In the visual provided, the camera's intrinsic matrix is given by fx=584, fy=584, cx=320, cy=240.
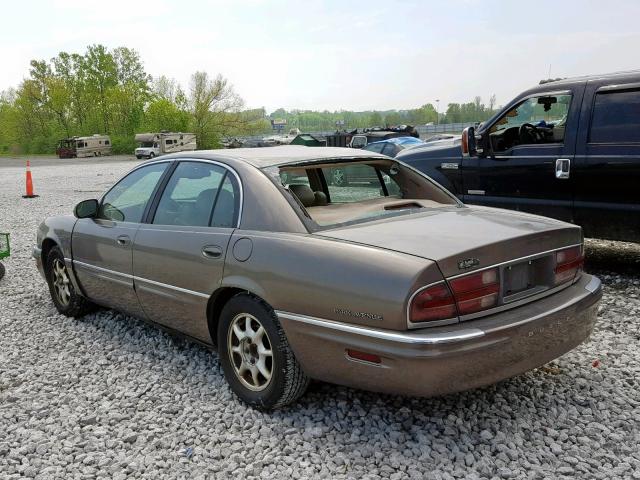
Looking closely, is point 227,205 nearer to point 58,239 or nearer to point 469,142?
point 58,239

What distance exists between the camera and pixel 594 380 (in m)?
3.54

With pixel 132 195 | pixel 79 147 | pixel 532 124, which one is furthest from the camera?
pixel 79 147

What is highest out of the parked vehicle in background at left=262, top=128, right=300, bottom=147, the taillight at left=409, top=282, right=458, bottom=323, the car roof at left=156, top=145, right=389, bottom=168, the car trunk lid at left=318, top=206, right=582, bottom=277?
the parked vehicle in background at left=262, top=128, right=300, bottom=147

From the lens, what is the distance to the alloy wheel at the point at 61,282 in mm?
5141

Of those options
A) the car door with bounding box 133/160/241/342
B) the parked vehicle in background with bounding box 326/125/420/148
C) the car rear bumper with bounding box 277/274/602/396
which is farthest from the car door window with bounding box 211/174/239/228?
the parked vehicle in background with bounding box 326/125/420/148

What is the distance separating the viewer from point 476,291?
274cm

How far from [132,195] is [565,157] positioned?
13.5ft

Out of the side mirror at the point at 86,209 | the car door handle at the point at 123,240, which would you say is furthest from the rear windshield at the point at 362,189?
the side mirror at the point at 86,209

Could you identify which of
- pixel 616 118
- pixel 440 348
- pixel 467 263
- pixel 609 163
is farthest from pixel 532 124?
pixel 440 348

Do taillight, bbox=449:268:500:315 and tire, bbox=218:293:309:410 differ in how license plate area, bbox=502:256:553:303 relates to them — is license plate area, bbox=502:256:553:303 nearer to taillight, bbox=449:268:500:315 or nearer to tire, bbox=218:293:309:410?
taillight, bbox=449:268:500:315

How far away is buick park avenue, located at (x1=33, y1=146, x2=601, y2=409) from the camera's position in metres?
2.63

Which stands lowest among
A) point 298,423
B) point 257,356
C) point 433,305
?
point 298,423

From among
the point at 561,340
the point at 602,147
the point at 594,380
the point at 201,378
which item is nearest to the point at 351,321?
the point at 561,340

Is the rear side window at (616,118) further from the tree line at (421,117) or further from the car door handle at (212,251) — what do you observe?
the tree line at (421,117)
